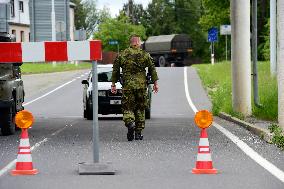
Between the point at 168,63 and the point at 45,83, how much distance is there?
104ft

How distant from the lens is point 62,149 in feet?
46.3

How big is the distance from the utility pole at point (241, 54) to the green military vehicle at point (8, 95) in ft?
22.0

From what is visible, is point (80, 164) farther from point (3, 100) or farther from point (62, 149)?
point (3, 100)

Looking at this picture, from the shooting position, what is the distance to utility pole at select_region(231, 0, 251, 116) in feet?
73.5

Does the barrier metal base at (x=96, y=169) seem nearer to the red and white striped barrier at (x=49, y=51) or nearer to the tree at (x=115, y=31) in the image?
the red and white striped barrier at (x=49, y=51)

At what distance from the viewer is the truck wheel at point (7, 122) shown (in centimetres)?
1705

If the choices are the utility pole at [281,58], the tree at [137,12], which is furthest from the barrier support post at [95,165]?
the tree at [137,12]

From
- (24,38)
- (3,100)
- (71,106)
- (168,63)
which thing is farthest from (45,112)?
(24,38)

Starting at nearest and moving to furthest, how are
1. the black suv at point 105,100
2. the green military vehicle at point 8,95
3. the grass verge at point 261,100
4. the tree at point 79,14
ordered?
the green military vehicle at point 8,95 < the grass verge at point 261,100 < the black suv at point 105,100 < the tree at point 79,14

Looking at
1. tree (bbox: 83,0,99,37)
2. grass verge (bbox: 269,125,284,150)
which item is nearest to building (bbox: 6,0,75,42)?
grass verge (bbox: 269,125,284,150)

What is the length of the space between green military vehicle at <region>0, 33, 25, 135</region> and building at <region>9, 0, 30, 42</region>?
66.2 metres

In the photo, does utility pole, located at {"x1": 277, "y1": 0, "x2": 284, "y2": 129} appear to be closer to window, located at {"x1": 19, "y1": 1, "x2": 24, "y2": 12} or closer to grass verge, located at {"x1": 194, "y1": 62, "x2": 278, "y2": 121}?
grass verge, located at {"x1": 194, "y1": 62, "x2": 278, "y2": 121}

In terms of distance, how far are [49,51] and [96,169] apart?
1711 mm

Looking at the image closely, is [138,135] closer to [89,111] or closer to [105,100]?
[105,100]
